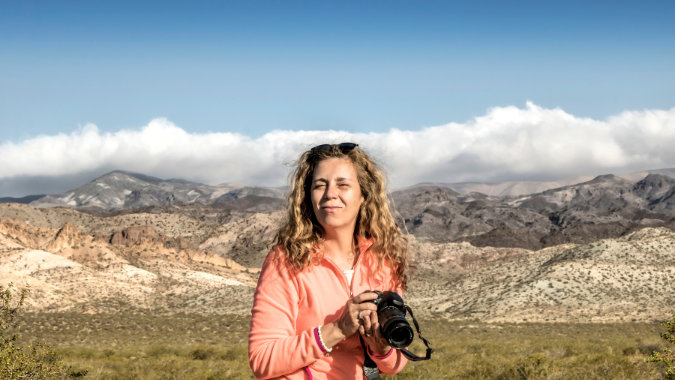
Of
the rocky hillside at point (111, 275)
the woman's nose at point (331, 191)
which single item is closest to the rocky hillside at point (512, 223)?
the rocky hillside at point (111, 275)

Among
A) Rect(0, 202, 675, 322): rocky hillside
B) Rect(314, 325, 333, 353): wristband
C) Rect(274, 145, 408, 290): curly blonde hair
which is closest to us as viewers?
Rect(314, 325, 333, 353): wristband

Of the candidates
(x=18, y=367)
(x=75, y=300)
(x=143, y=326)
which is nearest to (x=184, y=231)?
(x=75, y=300)

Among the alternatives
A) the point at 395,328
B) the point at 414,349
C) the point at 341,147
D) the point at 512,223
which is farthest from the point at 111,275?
the point at 512,223

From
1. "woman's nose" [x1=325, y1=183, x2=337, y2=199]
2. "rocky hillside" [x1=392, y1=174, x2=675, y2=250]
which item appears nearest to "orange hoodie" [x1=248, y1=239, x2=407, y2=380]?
"woman's nose" [x1=325, y1=183, x2=337, y2=199]

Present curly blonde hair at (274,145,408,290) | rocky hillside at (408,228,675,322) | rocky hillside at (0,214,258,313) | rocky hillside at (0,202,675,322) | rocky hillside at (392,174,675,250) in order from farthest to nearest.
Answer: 1. rocky hillside at (392,174,675,250)
2. rocky hillside at (0,214,258,313)
3. rocky hillside at (0,202,675,322)
4. rocky hillside at (408,228,675,322)
5. curly blonde hair at (274,145,408,290)

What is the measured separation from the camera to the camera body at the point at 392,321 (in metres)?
2.62

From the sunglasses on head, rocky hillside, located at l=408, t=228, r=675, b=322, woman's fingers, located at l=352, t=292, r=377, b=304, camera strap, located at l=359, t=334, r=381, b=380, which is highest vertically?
the sunglasses on head

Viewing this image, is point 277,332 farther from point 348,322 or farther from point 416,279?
point 416,279

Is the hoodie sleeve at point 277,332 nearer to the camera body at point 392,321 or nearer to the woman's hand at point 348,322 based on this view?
the woman's hand at point 348,322

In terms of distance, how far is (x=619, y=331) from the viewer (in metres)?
29.5

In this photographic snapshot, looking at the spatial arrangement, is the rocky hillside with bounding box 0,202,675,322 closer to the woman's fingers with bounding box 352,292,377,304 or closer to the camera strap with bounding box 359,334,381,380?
the camera strap with bounding box 359,334,381,380

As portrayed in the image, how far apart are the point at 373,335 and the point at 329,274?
40 centimetres

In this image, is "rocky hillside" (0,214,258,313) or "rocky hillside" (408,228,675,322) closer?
"rocky hillside" (408,228,675,322)

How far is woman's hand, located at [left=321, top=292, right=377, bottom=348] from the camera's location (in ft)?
8.43
